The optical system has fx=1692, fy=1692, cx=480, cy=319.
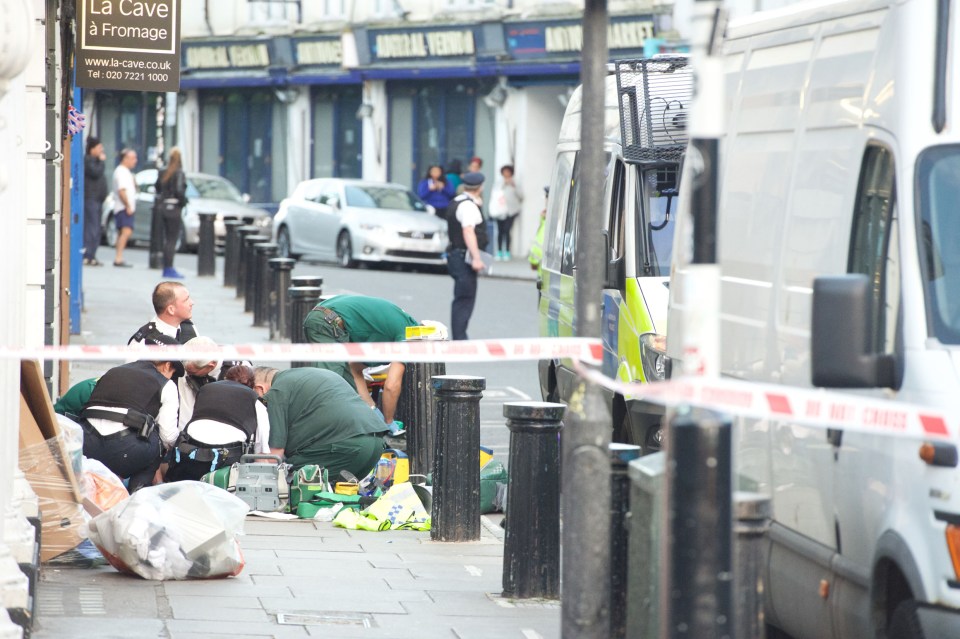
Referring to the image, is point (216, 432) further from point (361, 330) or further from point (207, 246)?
point (207, 246)

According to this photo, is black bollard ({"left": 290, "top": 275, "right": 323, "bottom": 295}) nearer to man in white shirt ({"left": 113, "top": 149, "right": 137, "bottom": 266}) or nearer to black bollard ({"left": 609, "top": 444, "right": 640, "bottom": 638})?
black bollard ({"left": 609, "top": 444, "right": 640, "bottom": 638})

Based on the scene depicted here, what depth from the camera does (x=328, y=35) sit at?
38.8m

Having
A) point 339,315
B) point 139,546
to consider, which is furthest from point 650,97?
point 139,546

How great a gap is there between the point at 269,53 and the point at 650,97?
31.3 m

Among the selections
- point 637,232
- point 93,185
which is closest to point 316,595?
point 637,232

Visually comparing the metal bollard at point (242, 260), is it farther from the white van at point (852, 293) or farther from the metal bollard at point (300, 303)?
the white van at point (852, 293)

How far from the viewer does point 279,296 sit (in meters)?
18.0

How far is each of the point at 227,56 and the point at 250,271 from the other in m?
22.5

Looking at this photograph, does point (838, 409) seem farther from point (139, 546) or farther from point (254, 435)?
point (254, 435)

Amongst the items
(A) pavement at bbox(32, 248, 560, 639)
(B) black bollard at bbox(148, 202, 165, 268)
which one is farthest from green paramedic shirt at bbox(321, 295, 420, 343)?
(B) black bollard at bbox(148, 202, 165, 268)

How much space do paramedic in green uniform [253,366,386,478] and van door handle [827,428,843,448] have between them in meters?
4.59

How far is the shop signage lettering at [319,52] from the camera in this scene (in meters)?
38.8

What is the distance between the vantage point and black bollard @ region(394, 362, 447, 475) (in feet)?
34.0

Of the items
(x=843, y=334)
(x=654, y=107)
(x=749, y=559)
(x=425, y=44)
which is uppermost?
(x=425, y=44)
